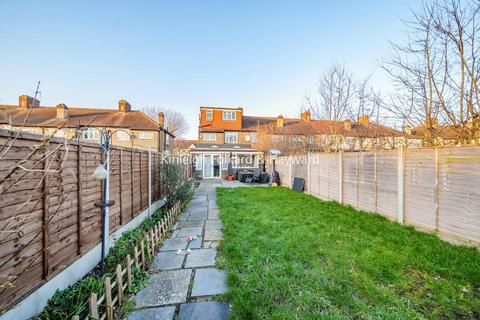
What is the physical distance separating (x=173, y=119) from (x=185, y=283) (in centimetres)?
3858

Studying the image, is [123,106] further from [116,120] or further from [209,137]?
[209,137]

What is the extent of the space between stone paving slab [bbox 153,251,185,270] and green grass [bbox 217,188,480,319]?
2.89ft

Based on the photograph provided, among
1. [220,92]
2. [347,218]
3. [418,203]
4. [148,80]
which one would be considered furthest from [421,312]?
[220,92]

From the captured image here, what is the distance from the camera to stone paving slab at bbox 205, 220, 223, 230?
614 cm

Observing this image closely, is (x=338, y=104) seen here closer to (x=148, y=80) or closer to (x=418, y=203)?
(x=418, y=203)

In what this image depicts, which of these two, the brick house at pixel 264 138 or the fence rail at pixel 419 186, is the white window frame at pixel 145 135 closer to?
the brick house at pixel 264 138

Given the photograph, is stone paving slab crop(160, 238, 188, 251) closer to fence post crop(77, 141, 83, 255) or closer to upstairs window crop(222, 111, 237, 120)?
fence post crop(77, 141, 83, 255)

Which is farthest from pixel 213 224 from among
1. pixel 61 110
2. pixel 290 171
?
pixel 61 110

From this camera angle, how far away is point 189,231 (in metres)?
5.84

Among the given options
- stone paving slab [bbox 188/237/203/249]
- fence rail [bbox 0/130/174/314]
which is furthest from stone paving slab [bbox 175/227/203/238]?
fence rail [bbox 0/130/174/314]

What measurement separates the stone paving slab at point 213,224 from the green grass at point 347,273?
1.53ft

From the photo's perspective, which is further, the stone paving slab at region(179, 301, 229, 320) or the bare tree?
the bare tree

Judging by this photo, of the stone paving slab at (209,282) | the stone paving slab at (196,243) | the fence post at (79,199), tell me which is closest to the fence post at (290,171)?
the stone paving slab at (196,243)

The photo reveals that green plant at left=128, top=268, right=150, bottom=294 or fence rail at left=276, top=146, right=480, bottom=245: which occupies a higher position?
fence rail at left=276, top=146, right=480, bottom=245
